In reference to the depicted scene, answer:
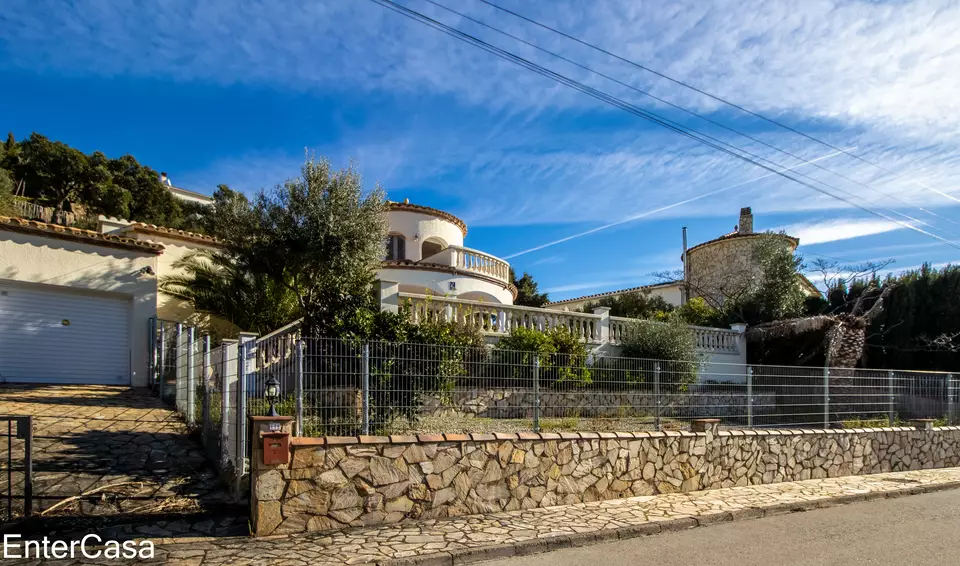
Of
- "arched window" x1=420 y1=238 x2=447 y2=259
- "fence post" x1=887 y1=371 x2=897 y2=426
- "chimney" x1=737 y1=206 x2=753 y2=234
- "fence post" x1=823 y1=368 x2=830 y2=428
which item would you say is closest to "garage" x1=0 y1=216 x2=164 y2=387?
"arched window" x1=420 y1=238 x2=447 y2=259

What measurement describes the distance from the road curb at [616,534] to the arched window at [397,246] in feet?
53.2

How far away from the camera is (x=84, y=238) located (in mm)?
13109

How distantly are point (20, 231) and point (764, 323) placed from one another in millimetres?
19376

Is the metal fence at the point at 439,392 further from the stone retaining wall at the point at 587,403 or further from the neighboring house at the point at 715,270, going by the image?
the neighboring house at the point at 715,270

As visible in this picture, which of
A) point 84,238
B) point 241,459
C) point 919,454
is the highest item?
point 84,238

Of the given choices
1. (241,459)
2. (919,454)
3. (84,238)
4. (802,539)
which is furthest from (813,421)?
(84,238)

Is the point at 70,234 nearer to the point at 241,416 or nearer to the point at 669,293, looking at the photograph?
the point at 241,416

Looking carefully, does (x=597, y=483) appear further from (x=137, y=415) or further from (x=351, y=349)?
(x=137, y=415)

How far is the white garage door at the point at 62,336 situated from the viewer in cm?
1218

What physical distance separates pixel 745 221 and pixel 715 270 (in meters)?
3.13

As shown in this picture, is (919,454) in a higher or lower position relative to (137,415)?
lower

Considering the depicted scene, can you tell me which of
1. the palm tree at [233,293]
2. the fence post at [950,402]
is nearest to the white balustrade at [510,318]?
the palm tree at [233,293]

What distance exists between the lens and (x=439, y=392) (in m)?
7.03

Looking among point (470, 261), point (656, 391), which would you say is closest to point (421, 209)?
point (470, 261)
